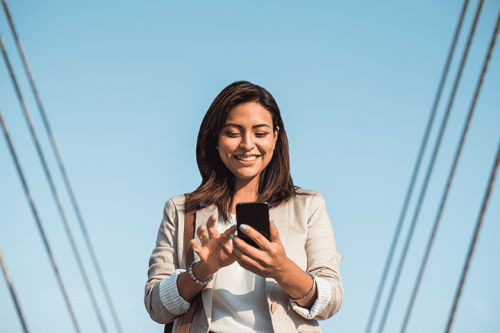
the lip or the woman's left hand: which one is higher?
the lip

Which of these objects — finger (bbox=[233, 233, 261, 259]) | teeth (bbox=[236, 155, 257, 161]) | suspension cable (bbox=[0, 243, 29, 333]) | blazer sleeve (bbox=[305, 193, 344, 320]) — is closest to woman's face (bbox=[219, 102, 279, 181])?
teeth (bbox=[236, 155, 257, 161])

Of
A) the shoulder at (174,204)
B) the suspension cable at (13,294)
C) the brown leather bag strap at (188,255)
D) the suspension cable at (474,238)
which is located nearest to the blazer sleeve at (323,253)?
the brown leather bag strap at (188,255)

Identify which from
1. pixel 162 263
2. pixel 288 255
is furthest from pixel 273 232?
pixel 162 263

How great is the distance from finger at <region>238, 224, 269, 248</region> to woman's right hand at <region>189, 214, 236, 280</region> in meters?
0.09

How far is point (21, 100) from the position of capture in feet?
4.93

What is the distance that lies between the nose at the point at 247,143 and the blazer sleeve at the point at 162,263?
48cm

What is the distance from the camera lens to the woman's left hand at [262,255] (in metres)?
1.74

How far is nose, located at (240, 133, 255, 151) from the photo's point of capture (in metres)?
2.27

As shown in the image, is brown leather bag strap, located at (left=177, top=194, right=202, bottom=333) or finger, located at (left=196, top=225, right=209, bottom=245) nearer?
finger, located at (left=196, top=225, right=209, bottom=245)

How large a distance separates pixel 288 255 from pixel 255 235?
46 centimetres

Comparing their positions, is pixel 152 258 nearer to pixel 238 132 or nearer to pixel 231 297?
pixel 231 297

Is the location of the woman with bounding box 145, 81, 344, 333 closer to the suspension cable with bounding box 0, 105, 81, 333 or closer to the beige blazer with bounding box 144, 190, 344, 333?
the beige blazer with bounding box 144, 190, 344, 333

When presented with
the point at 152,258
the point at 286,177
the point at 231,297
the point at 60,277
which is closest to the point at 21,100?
the point at 60,277

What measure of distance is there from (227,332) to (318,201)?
0.83 meters
